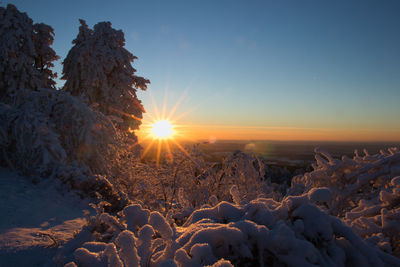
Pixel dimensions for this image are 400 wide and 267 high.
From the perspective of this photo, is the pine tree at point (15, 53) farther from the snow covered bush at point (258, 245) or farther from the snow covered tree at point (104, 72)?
the snow covered bush at point (258, 245)

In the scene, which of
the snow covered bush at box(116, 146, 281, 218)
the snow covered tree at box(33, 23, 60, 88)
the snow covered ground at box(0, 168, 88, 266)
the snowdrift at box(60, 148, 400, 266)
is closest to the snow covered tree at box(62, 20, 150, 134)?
the snow covered tree at box(33, 23, 60, 88)

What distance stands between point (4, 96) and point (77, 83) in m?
3.59

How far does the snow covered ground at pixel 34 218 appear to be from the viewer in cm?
251

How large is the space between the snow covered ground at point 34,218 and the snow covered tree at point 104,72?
308 inches

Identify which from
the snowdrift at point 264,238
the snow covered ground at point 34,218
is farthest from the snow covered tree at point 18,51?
the snowdrift at point 264,238

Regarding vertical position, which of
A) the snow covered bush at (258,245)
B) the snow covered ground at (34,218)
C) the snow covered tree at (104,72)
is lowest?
the snow covered ground at (34,218)

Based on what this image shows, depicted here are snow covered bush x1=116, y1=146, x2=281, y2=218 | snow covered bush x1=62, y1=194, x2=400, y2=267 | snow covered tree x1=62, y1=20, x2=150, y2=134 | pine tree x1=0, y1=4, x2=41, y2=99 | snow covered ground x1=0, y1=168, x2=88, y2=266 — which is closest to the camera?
snow covered bush x1=62, y1=194, x2=400, y2=267

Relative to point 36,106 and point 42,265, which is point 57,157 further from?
point 42,265

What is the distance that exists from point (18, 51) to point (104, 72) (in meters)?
4.32

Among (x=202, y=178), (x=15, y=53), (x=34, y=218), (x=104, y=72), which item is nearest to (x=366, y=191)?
(x=34, y=218)

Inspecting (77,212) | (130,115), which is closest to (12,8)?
(130,115)

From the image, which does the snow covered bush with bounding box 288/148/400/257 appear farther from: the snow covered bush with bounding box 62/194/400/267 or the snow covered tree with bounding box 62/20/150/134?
the snow covered tree with bounding box 62/20/150/134

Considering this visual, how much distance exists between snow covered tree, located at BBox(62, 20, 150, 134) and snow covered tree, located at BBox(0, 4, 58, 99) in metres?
1.77

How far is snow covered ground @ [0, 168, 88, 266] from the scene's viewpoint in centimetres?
251
